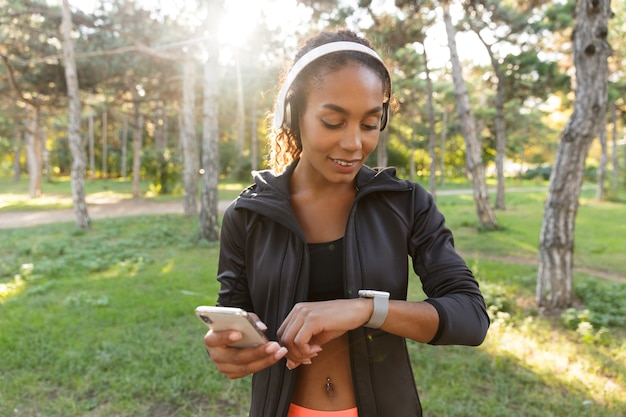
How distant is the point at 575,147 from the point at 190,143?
11876mm

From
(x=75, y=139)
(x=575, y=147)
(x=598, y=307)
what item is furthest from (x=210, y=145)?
(x=598, y=307)

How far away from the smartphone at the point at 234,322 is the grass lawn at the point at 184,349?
10.0ft

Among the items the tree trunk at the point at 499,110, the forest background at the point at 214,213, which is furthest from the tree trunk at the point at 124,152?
the tree trunk at the point at 499,110

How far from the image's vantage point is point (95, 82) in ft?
60.1

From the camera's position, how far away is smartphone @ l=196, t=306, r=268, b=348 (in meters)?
1.09

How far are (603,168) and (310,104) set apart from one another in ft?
78.5

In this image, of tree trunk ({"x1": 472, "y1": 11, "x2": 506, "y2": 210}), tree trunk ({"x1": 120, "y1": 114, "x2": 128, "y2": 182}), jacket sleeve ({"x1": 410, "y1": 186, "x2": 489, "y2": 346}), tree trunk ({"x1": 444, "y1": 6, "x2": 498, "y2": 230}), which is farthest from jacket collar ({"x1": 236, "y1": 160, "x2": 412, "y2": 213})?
tree trunk ({"x1": 120, "y1": 114, "x2": 128, "y2": 182})

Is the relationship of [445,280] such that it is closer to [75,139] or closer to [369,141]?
[369,141]

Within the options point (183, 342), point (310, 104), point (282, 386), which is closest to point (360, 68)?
point (310, 104)

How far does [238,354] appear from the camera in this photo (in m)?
1.26

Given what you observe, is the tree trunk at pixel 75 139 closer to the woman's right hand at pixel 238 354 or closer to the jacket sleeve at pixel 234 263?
the jacket sleeve at pixel 234 263

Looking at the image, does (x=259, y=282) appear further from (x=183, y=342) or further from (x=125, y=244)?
(x=125, y=244)

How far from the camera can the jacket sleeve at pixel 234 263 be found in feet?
5.33

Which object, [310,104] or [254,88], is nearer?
[310,104]
